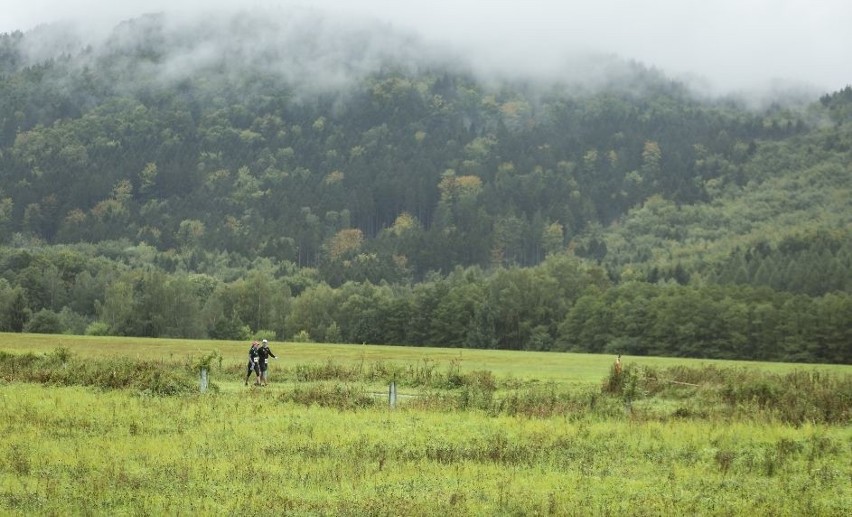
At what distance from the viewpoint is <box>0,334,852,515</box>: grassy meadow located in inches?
885

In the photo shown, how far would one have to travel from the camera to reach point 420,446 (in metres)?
30.7

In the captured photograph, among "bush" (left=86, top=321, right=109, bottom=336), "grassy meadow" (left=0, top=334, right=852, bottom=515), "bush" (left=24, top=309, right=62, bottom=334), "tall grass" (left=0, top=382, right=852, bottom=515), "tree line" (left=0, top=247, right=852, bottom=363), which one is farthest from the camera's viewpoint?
"bush" (left=24, top=309, right=62, bottom=334)

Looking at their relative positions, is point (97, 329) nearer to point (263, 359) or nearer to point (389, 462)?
point (263, 359)

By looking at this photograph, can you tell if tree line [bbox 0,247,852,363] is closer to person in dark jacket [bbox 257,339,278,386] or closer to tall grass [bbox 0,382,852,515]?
person in dark jacket [bbox 257,339,278,386]

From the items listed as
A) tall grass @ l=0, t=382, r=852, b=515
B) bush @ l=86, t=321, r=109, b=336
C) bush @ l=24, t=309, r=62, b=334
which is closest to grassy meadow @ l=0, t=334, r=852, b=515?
tall grass @ l=0, t=382, r=852, b=515

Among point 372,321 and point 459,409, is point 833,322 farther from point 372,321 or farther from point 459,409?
point 459,409

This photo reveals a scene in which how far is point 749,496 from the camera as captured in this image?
2412cm

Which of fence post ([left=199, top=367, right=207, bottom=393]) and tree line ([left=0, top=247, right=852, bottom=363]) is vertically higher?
tree line ([left=0, top=247, right=852, bottom=363])

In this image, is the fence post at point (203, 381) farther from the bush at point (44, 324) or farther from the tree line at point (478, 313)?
the bush at point (44, 324)

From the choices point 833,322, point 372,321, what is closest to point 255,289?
point 372,321

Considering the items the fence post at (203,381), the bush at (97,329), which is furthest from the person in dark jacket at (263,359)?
the bush at (97,329)

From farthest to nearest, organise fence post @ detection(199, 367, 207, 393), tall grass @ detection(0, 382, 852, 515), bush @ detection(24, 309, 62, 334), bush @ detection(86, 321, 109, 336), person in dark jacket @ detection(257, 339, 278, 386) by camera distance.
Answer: bush @ detection(24, 309, 62, 334)
bush @ detection(86, 321, 109, 336)
person in dark jacket @ detection(257, 339, 278, 386)
fence post @ detection(199, 367, 207, 393)
tall grass @ detection(0, 382, 852, 515)

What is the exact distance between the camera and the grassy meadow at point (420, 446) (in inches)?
885

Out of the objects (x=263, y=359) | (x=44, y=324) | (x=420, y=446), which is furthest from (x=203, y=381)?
(x=44, y=324)
